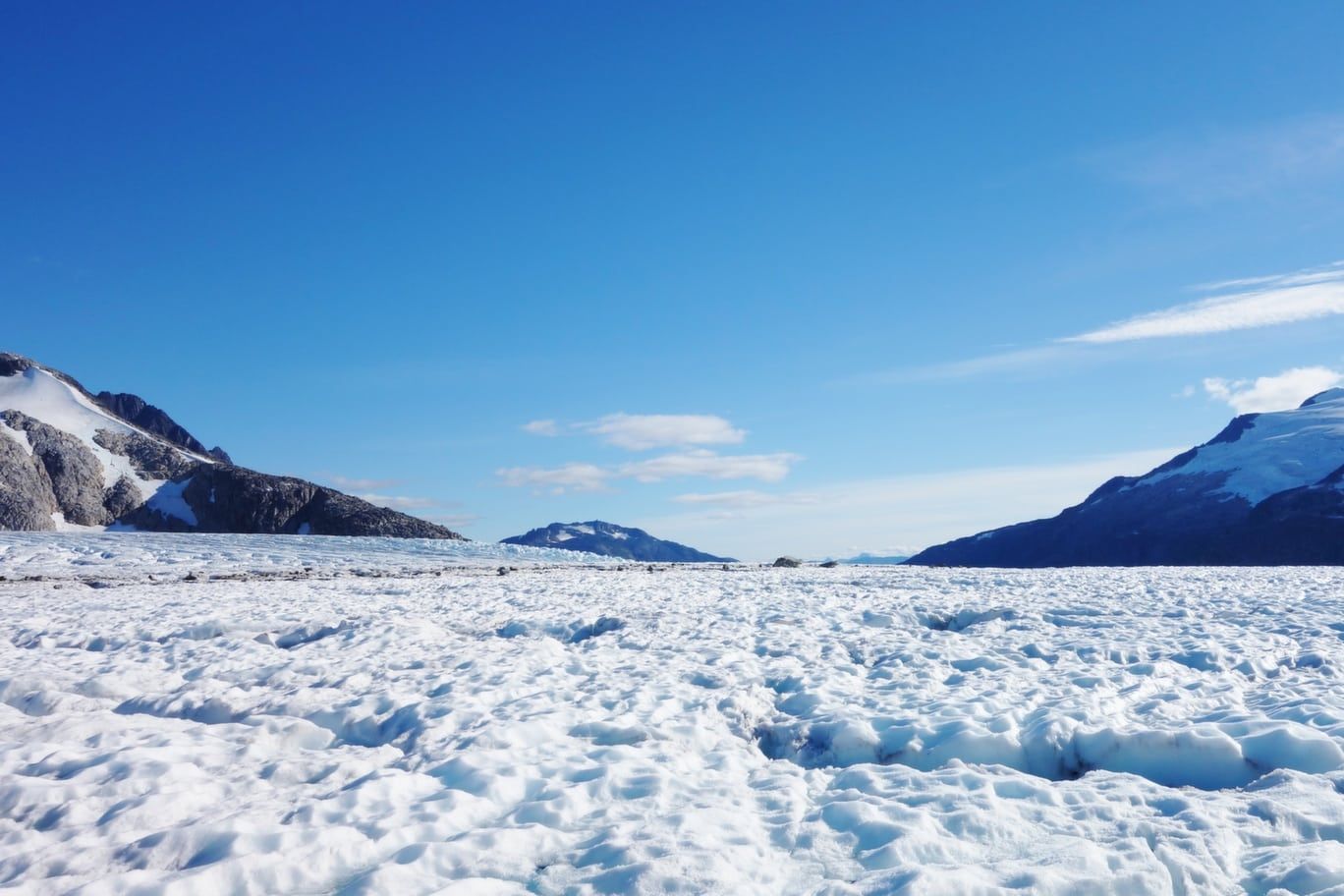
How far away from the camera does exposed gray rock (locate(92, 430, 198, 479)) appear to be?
124 meters

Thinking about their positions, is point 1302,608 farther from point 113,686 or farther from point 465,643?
point 113,686

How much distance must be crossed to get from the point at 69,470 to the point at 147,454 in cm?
1181

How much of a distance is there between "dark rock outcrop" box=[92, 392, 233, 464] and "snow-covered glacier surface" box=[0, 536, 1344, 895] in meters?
187

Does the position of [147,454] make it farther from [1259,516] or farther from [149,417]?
[1259,516]

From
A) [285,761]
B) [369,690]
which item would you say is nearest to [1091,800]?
[285,761]

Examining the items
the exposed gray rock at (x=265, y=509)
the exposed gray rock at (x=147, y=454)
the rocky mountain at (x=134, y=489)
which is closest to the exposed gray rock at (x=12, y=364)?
the rocky mountain at (x=134, y=489)

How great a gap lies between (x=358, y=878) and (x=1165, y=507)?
22945cm

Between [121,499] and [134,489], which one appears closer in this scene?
[121,499]

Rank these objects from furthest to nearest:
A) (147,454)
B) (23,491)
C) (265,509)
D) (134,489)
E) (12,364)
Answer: (12,364), (147,454), (134,489), (265,509), (23,491)

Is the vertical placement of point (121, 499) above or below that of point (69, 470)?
below

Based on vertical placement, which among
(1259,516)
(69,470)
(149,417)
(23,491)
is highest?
(149,417)

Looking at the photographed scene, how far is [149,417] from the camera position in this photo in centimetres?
17662

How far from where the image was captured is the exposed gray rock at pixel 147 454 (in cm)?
12419

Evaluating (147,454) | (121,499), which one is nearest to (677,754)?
(121,499)
